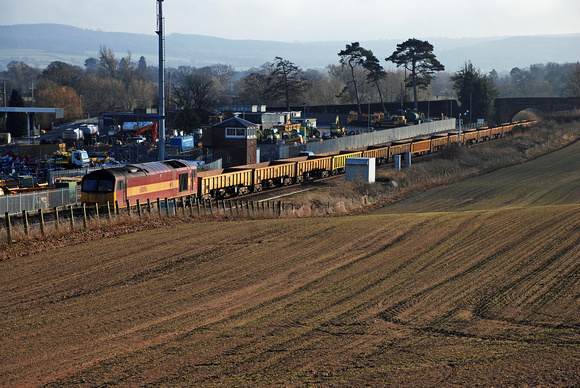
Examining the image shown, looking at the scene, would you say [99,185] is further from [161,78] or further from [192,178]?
[161,78]

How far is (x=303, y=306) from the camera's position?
17.3 m

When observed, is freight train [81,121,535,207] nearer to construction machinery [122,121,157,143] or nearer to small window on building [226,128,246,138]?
small window on building [226,128,246,138]

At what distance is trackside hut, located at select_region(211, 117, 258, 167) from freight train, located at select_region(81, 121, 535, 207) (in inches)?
326

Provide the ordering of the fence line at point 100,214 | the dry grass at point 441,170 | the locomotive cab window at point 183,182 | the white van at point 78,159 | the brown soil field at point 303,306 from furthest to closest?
1. the white van at point 78,159
2. the dry grass at point 441,170
3. the locomotive cab window at point 183,182
4. the fence line at point 100,214
5. the brown soil field at point 303,306

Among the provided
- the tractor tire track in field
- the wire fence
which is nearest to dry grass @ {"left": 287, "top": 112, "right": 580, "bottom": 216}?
the tractor tire track in field

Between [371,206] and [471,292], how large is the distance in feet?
72.9

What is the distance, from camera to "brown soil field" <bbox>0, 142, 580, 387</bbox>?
1297cm

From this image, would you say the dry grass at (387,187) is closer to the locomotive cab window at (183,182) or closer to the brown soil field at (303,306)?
the brown soil field at (303,306)

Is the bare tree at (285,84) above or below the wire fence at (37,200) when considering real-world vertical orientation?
above

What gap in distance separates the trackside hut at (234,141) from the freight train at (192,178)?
8.28 m

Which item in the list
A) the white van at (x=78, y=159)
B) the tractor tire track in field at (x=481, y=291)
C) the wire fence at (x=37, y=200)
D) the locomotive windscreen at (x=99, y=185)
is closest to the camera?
the tractor tire track in field at (x=481, y=291)

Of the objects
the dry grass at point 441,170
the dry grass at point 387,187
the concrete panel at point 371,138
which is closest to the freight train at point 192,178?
the dry grass at point 387,187

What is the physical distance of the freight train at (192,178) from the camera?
3381 centimetres

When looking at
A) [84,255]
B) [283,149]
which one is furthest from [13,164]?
[84,255]
